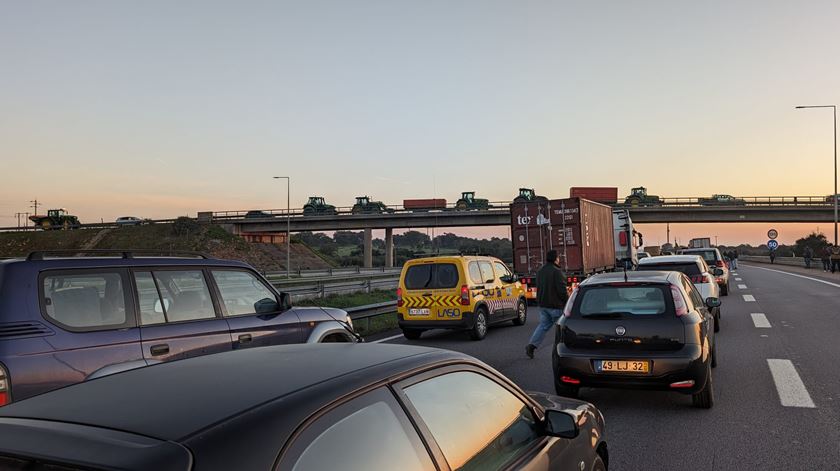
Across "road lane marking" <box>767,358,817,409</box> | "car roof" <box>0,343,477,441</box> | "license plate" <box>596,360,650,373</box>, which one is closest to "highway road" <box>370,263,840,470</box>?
"road lane marking" <box>767,358,817,409</box>

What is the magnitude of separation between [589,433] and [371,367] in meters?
1.76

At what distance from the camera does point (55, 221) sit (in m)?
81.8

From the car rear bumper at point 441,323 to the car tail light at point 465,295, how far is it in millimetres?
207

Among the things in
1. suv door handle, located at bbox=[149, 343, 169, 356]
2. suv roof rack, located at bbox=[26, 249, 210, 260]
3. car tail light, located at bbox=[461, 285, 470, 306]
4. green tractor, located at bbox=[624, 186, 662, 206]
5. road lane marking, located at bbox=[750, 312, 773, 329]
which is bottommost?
road lane marking, located at bbox=[750, 312, 773, 329]

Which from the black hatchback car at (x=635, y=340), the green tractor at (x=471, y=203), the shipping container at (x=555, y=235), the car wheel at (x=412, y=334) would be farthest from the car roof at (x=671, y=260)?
the green tractor at (x=471, y=203)

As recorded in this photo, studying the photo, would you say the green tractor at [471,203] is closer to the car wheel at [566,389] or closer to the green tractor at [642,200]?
the green tractor at [642,200]

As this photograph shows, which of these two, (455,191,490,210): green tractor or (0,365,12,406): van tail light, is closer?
(0,365,12,406): van tail light

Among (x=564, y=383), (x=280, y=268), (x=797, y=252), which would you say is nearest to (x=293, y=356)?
(x=564, y=383)

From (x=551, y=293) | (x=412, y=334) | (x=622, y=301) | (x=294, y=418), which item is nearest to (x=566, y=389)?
(x=622, y=301)

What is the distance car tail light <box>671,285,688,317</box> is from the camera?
682 centimetres

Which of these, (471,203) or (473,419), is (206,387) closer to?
(473,419)

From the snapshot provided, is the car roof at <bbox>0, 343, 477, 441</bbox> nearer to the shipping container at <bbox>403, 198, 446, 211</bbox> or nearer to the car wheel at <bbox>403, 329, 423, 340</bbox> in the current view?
the car wheel at <bbox>403, 329, 423, 340</bbox>

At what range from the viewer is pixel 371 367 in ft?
7.59

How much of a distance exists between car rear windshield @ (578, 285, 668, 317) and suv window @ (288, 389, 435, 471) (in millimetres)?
5290
